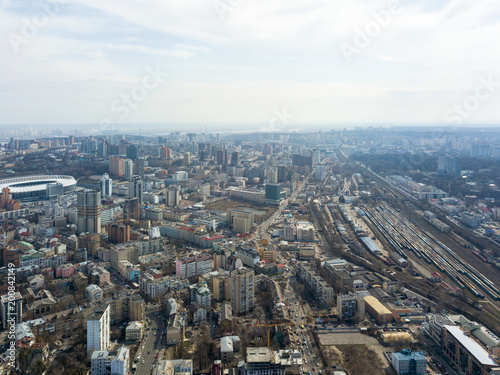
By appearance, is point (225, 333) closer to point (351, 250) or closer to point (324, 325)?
point (324, 325)

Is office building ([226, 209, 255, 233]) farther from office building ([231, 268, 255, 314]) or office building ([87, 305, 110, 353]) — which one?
office building ([87, 305, 110, 353])

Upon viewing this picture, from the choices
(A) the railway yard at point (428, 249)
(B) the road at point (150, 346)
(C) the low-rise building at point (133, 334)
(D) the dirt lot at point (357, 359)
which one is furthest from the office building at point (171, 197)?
(D) the dirt lot at point (357, 359)

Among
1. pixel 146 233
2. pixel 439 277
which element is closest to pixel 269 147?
pixel 146 233

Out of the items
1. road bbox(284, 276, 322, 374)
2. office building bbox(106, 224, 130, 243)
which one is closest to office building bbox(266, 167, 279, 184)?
office building bbox(106, 224, 130, 243)

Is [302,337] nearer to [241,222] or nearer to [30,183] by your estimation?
[241,222]

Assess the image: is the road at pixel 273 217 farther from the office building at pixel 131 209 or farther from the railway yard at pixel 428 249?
the office building at pixel 131 209

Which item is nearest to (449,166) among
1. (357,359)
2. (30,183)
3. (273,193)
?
(273,193)
